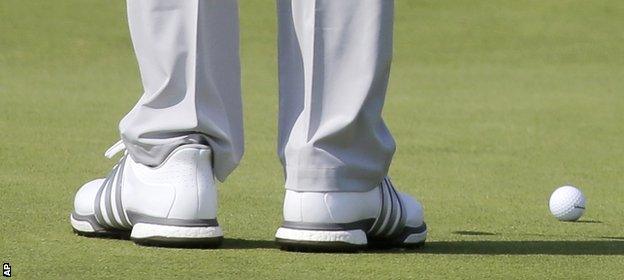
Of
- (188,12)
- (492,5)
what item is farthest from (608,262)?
(492,5)

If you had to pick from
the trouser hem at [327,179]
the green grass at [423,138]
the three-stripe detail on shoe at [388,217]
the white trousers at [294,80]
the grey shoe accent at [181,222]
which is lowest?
the green grass at [423,138]

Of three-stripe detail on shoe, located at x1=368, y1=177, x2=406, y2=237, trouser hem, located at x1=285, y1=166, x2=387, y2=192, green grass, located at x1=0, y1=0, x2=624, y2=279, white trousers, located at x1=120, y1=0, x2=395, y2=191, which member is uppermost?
white trousers, located at x1=120, y1=0, x2=395, y2=191

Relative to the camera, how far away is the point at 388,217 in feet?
8.46

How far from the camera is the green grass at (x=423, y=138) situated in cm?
239

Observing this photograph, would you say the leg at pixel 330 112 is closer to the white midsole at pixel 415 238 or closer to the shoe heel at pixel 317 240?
the shoe heel at pixel 317 240

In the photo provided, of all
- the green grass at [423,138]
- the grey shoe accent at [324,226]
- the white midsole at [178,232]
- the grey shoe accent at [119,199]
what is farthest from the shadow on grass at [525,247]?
the grey shoe accent at [119,199]

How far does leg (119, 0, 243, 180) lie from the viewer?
8.11ft

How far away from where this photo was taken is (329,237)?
96.4 inches

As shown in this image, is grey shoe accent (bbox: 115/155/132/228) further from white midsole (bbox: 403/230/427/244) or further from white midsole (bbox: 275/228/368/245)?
white midsole (bbox: 403/230/427/244)

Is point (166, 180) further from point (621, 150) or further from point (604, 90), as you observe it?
point (604, 90)

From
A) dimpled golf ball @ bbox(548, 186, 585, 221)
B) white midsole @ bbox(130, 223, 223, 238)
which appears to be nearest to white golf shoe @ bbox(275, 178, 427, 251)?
white midsole @ bbox(130, 223, 223, 238)

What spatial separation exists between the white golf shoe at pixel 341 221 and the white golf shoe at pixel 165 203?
13 cm

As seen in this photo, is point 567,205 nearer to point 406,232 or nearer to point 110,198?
point 406,232

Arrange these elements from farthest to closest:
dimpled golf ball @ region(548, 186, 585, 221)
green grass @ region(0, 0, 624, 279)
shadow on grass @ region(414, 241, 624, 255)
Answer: dimpled golf ball @ region(548, 186, 585, 221)
shadow on grass @ region(414, 241, 624, 255)
green grass @ region(0, 0, 624, 279)
